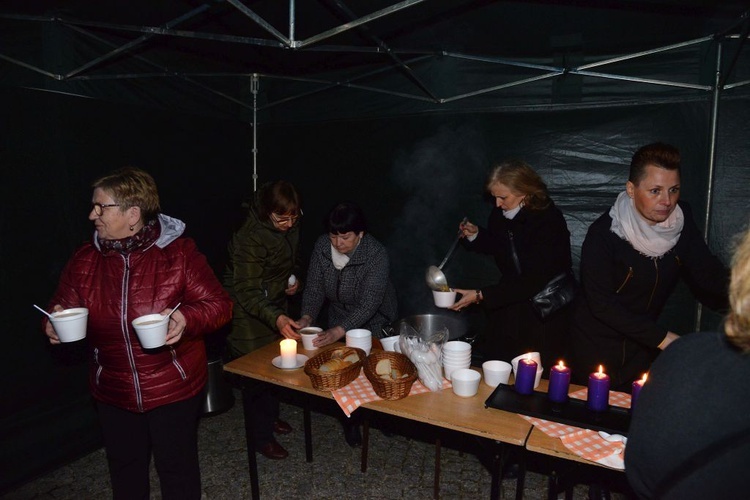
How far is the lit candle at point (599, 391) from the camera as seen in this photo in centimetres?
229

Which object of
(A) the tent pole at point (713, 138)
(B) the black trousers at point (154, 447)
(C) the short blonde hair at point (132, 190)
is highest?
(A) the tent pole at point (713, 138)

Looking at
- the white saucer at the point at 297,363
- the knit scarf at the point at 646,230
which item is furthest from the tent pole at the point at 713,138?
the white saucer at the point at 297,363

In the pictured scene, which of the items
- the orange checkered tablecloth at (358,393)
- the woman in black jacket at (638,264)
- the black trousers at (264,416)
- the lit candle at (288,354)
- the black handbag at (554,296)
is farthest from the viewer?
the black trousers at (264,416)

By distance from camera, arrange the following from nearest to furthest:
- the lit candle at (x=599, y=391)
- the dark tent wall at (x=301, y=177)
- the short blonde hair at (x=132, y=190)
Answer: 1. the lit candle at (x=599, y=391)
2. the short blonde hair at (x=132, y=190)
3. the dark tent wall at (x=301, y=177)

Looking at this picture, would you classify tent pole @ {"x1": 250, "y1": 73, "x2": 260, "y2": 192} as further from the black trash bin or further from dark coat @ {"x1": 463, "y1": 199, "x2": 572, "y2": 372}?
dark coat @ {"x1": 463, "y1": 199, "x2": 572, "y2": 372}

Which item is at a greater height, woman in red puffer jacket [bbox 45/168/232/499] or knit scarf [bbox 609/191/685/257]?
knit scarf [bbox 609/191/685/257]

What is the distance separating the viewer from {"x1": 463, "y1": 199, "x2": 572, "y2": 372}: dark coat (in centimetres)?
342

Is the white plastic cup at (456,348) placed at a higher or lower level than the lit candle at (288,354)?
higher

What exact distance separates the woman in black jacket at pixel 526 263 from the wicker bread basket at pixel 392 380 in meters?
0.99

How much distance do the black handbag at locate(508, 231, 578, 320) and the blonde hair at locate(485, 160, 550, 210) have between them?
562 mm

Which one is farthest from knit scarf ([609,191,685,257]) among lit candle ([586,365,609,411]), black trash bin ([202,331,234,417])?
black trash bin ([202,331,234,417])

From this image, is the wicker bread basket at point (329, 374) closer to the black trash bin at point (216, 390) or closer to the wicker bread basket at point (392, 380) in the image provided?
the wicker bread basket at point (392, 380)

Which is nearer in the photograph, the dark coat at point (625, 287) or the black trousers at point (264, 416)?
the dark coat at point (625, 287)

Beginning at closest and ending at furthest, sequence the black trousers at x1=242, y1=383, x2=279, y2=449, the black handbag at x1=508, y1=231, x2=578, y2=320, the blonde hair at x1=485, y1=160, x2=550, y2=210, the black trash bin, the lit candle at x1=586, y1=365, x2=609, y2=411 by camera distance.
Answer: the lit candle at x1=586, y1=365, x2=609, y2=411
the black handbag at x1=508, y1=231, x2=578, y2=320
the blonde hair at x1=485, y1=160, x2=550, y2=210
the black trousers at x1=242, y1=383, x2=279, y2=449
the black trash bin
